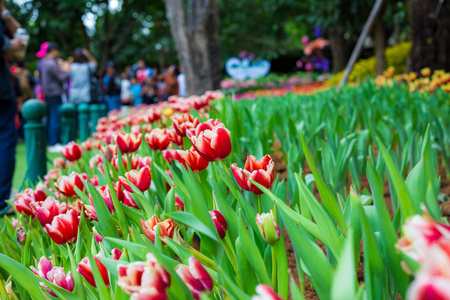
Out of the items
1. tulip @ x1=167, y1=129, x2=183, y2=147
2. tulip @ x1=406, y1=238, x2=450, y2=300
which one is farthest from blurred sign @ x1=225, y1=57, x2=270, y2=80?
tulip @ x1=406, y1=238, x2=450, y2=300

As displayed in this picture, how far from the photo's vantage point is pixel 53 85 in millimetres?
7453

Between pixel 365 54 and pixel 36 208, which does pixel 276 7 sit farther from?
pixel 365 54

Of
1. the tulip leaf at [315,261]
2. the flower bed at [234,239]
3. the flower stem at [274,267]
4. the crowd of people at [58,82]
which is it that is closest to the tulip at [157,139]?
the flower bed at [234,239]

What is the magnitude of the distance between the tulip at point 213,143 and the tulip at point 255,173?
0.20ft

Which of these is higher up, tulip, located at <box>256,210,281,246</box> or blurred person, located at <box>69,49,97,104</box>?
blurred person, located at <box>69,49,97,104</box>

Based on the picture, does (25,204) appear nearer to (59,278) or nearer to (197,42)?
(59,278)

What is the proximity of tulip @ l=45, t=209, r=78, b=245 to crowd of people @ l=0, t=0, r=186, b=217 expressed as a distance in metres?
1.52

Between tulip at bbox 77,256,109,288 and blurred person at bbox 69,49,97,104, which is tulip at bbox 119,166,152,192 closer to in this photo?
tulip at bbox 77,256,109,288

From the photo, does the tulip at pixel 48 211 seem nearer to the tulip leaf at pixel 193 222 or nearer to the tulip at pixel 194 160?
the tulip at pixel 194 160

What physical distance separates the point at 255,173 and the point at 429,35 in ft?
19.8

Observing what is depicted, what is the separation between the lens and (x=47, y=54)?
24.2 ft

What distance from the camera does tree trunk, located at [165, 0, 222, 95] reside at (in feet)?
26.1

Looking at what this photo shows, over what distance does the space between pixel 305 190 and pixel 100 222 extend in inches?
21.8

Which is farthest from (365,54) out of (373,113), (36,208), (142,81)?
(36,208)
